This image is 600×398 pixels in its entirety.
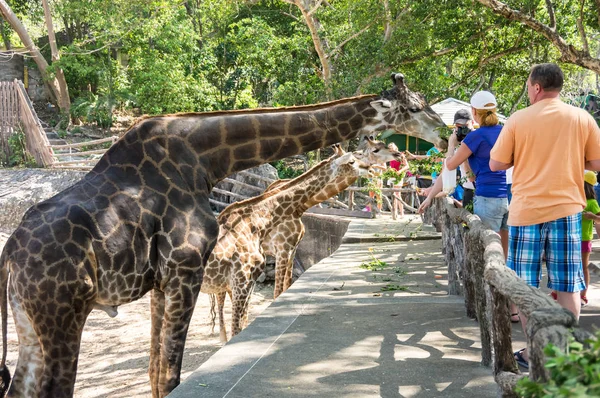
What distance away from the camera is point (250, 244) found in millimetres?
8492

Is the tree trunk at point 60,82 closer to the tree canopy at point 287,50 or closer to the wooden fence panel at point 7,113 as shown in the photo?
the tree canopy at point 287,50

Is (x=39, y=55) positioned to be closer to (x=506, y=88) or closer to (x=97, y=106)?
(x=97, y=106)

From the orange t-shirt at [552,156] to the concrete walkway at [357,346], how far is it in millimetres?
1201

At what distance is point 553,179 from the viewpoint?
4297 millimetres

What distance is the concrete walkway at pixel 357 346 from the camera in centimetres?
450

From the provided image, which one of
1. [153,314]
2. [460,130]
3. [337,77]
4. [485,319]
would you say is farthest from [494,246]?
[337,77]

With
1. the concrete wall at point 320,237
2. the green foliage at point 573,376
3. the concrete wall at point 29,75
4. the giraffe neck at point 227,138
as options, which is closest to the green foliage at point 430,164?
the giraffe neck at point 227,138

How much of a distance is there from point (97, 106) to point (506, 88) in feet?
54.8

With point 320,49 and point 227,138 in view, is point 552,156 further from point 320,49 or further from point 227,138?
point 320,49

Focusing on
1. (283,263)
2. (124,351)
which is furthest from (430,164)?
(124,351)

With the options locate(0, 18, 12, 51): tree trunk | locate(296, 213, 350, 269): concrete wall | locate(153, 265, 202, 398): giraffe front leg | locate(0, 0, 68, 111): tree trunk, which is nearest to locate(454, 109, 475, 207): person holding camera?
locate(153, 265, 202, 398): giraffe front leg

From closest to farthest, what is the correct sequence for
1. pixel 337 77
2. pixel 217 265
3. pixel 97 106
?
pixel 217 265 → pixel 337 77 → pixel 97 106

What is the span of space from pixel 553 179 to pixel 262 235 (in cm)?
519

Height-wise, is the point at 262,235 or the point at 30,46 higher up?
the point at 30,46
